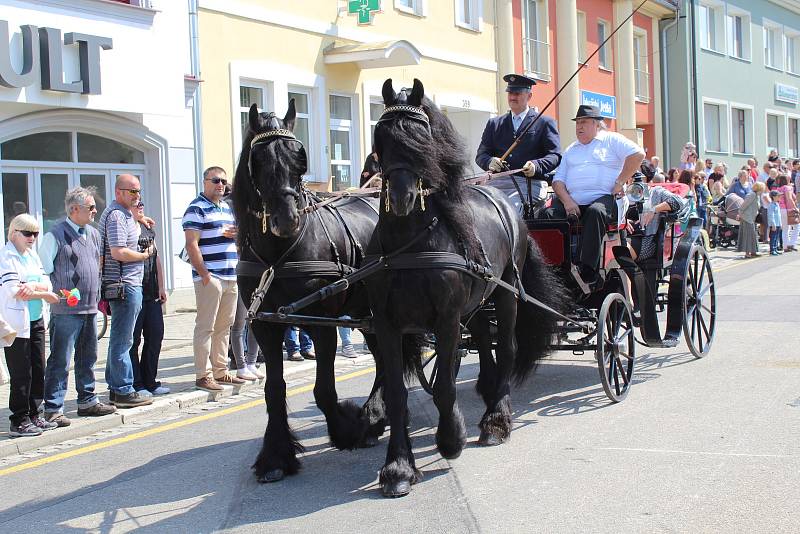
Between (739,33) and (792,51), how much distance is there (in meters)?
6.71

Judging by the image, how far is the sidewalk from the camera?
6980 mm

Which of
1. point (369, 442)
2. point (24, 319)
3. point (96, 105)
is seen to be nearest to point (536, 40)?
point (96, 105)

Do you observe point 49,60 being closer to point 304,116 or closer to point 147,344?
point 147,344

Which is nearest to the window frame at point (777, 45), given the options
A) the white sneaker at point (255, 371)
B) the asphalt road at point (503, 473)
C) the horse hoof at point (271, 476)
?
the asphalt road at point (503, 473)

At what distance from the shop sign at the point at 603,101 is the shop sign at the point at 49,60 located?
56.4 feet

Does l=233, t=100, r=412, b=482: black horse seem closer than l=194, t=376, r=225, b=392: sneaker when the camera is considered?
Yes

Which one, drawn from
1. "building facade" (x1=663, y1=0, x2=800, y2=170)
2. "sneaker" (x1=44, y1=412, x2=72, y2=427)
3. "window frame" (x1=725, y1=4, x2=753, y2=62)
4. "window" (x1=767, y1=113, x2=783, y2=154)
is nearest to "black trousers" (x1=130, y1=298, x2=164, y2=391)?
"sneaker" (x1=44, y1=412, x2=72, y2=427)

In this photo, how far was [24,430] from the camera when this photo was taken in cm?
693

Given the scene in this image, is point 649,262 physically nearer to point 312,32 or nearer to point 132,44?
point 132,44

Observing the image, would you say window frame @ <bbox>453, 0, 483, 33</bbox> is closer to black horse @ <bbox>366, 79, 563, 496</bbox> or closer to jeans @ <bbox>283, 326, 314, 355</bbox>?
jeans @ <bbox>283, 326, 314, 355</bbox>

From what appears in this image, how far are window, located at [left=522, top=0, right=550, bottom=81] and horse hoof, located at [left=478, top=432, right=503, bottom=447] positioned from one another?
1977 cm

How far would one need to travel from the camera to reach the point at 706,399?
7180 mm

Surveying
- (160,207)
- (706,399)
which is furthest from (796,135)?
(706,399)

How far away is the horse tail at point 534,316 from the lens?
7113mm
